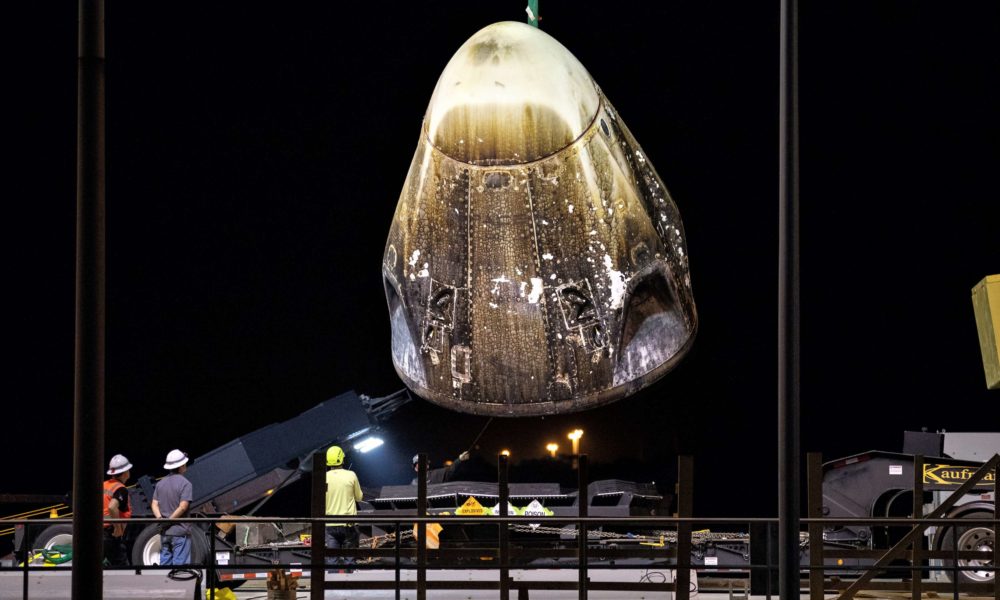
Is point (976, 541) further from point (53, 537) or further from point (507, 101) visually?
point (53, 537)

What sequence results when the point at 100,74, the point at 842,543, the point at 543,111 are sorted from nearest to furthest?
the point at 100,74
the point at 543,111
the point at 842,543

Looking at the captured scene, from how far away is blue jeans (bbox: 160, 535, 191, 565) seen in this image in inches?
570

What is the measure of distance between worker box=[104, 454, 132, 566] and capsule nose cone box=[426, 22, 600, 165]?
305 inches

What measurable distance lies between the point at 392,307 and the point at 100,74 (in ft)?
19.2

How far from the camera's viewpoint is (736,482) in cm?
2906

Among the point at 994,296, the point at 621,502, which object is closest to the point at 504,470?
the point at 621,502

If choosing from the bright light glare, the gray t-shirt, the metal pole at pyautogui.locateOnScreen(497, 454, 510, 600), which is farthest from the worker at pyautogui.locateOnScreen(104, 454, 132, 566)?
the metal pole at pyautogui.locateOnScreen(497, 454, 510, 600)

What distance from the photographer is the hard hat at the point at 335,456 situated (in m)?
16.5

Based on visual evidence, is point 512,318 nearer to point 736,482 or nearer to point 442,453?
point 736,482

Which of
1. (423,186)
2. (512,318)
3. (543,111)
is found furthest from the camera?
(512,318)

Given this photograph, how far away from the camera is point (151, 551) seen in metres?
15.3

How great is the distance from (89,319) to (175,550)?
10050mm

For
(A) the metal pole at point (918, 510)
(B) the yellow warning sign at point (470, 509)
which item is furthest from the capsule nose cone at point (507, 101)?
(B) the yellow warning sign at point (470, 509)

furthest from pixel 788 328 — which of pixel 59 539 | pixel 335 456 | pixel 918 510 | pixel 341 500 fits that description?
pixel 59 539
